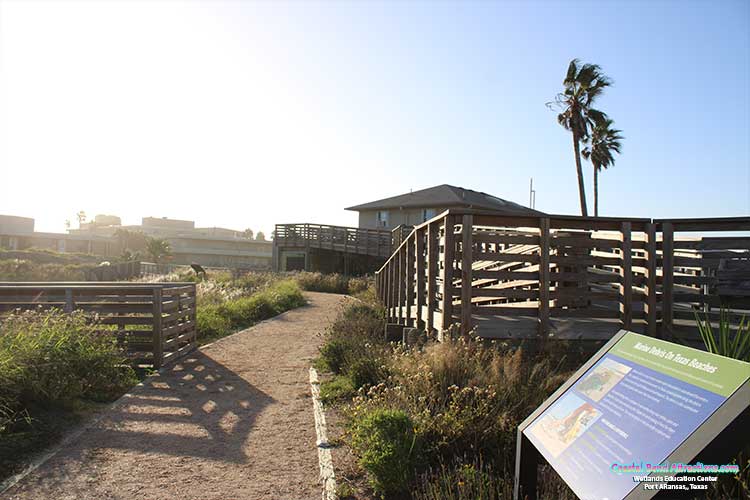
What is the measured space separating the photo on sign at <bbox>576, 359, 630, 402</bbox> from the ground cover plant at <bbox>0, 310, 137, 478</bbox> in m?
4.42

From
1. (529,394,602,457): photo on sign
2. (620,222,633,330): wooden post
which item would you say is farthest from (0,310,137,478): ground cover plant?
(620,222,633,330): wooden post

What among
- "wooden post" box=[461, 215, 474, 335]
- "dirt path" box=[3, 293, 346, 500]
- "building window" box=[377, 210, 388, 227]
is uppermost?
"building window" box=[377, 210, 388, 227]

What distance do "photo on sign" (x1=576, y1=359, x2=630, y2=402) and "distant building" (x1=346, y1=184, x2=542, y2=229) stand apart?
1209 inches

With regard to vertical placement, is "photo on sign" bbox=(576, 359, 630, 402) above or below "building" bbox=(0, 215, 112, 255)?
below

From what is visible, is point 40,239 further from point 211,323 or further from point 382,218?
point 211,323

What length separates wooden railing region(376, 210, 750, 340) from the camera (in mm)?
6570

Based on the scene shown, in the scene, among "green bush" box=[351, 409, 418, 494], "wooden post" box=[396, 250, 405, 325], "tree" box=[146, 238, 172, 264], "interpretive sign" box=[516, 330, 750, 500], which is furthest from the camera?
"tree" box=[146, 238, 172, 264]

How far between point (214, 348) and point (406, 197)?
3067 cm

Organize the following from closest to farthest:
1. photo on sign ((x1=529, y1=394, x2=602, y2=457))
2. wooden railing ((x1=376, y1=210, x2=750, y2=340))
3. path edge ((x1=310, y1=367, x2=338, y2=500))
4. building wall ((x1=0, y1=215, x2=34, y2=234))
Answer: photo on sign ((x1=529, y1=394, x2=602, y2=457))
path edge ((x1=310, y1=367, x2=338, y2=500))
wooden railing ((x1=376, y1=210, x2=750, y2=340))
building wall ((x1=0, y1=215, x2=34, y2=234))

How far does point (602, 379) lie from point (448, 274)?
11.7 feet

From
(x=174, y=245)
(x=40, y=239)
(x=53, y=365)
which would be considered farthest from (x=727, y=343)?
(x=40, y=239)

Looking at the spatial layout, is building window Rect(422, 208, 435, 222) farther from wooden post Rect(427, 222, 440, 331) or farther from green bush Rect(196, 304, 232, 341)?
wooden post Rect(427, 222, 440, 331)

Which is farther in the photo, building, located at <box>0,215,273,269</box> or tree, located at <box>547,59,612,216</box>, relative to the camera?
building, located at <box>0,215,273,269</box>

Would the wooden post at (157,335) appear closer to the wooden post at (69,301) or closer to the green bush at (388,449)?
the wooden post at (69,301)
